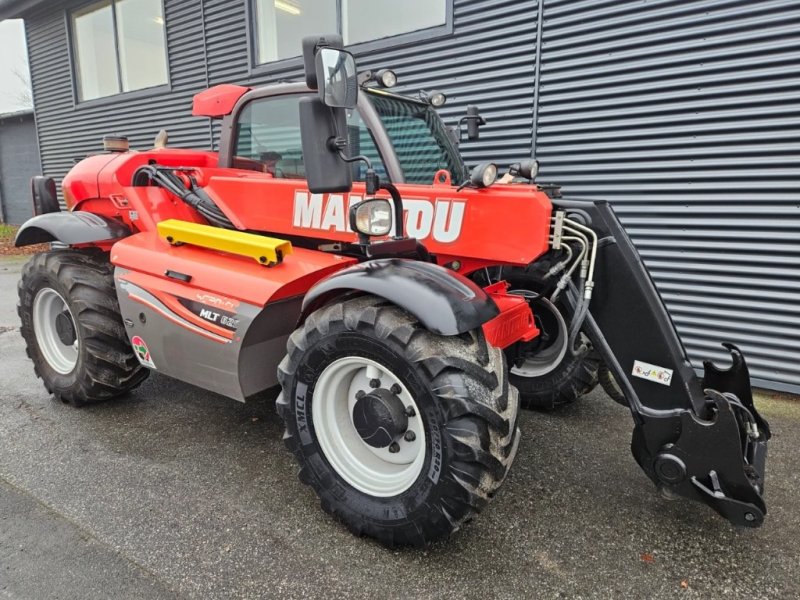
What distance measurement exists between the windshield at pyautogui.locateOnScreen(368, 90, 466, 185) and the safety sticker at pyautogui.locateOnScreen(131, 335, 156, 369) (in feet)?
6.30

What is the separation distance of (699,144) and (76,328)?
503 centimetres

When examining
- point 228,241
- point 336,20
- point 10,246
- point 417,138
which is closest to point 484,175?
point 417,138

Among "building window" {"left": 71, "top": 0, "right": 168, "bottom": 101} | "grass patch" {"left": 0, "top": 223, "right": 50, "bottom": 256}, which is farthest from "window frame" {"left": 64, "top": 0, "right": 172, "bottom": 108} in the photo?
"grass patch" {"left": 0, "top": 223, "right": 50, "bottom": 256}

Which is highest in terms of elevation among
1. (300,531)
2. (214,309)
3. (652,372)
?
(214,309)

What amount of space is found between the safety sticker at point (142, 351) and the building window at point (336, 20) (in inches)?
179

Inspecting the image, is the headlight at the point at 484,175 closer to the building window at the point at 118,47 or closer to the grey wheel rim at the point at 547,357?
the grey wheel rim at the point at 547,357

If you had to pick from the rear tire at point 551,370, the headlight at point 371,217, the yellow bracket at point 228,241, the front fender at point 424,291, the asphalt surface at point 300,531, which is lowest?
the asphalt surface at point 300,531

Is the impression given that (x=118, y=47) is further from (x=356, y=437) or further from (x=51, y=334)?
(x=356, y=437)

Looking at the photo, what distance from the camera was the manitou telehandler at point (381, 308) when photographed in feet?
7.17

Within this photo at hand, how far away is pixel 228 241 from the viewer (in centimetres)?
304

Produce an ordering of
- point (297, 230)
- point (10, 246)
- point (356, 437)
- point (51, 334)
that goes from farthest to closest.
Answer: point (10, 246), point (51, 334), point (297, 230), point (356, 437)

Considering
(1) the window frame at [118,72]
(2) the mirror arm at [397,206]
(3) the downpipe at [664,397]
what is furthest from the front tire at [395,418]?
(1) the window frame at [118,72]

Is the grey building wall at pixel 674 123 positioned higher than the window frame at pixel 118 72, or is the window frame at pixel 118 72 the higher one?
the window frame at pixel 118 72

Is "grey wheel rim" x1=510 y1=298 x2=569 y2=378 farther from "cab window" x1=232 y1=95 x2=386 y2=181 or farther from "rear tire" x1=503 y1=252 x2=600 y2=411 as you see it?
"cab window" x1=232 y1=95 x2=386 y2=181
